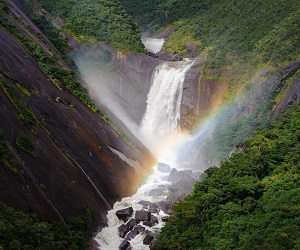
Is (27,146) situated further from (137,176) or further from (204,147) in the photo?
(204,147)

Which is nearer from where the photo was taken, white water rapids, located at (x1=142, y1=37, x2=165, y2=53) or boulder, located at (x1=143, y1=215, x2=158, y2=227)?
boulder, located at (x1=143, y1=215, x2=158, y2=227)

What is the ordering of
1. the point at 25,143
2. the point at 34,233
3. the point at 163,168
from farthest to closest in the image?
the point at 163,168 → the point at 25,143 → the point at 34,233

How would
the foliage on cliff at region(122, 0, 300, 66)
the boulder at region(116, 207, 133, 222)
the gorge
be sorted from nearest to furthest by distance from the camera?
the gorge, the boulder at region(116, 207, 133, 222), the foliage on cliff at region(122, 0, 300, 66)

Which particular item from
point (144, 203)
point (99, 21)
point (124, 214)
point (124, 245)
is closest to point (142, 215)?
point (124, 214)

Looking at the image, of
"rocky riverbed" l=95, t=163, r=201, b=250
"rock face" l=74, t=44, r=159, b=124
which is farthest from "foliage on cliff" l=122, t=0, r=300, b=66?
"rocky riverbed" l=95, t=163, r=201, b=250

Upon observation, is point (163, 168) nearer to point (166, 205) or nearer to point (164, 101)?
point (166, 205)

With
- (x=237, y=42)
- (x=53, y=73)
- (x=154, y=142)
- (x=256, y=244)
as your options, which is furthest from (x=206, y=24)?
(x=256, y=244)

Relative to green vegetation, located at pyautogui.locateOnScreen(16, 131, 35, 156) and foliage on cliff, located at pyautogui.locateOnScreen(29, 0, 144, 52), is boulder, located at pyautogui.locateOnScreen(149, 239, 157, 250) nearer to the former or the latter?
green vegetation, located at pyautogui.locateOnScreen(16, 131, 35, 156)
